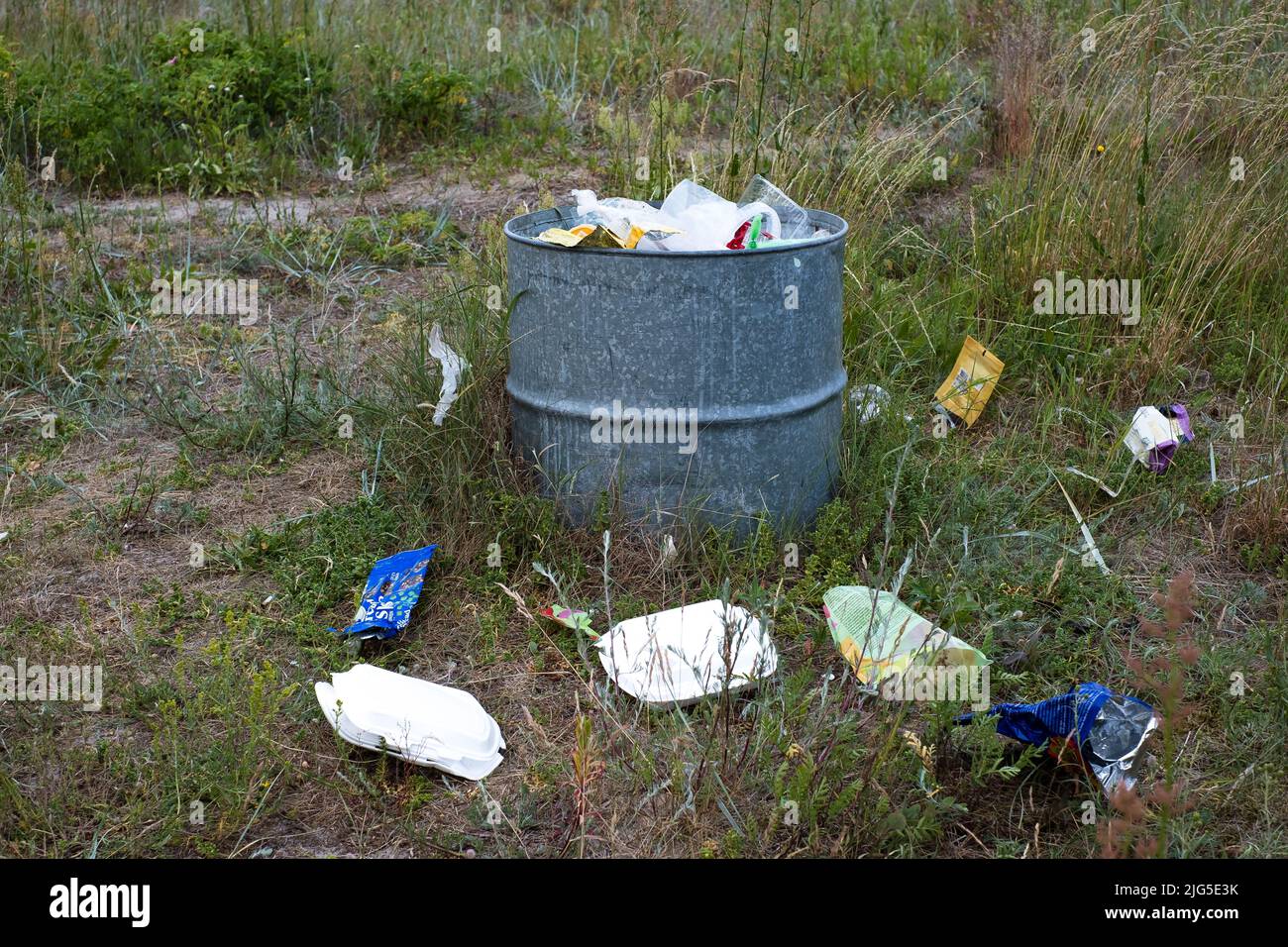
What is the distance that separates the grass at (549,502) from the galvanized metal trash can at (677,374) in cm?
13

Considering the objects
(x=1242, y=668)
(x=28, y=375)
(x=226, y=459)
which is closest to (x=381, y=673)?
(x=226, y=459)

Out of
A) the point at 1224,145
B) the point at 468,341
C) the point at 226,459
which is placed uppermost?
the point at 1224,145

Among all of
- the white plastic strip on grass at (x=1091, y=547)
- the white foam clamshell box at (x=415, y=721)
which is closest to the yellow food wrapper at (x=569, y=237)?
the white foam clamshell box at (x=415, y=721)

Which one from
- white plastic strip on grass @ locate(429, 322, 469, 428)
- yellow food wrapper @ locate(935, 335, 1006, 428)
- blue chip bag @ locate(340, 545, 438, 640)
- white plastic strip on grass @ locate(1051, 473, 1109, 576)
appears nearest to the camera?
blue chip bag @ locate(340, 545, 438, 640)

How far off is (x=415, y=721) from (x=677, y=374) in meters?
1.05

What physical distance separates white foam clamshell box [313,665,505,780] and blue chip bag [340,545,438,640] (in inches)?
8.2

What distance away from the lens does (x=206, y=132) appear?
18.4ft

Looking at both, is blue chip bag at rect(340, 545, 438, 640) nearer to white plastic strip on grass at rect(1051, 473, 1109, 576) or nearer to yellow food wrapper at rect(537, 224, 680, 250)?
yellow food wrapper at rect(537, 224, 680, 250)

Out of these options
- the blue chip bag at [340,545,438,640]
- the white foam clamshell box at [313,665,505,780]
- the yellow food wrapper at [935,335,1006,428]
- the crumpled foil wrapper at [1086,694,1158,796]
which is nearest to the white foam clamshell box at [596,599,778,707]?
the white foam clamshell box at [313,665,505,780]

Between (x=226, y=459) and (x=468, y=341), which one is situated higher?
(x=468, y=341)

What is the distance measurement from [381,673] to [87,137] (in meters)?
3.80

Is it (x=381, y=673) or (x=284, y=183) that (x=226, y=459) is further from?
(x=284, y=183)

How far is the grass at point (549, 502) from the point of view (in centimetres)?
231

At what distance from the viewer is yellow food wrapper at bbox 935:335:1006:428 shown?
150 inches
